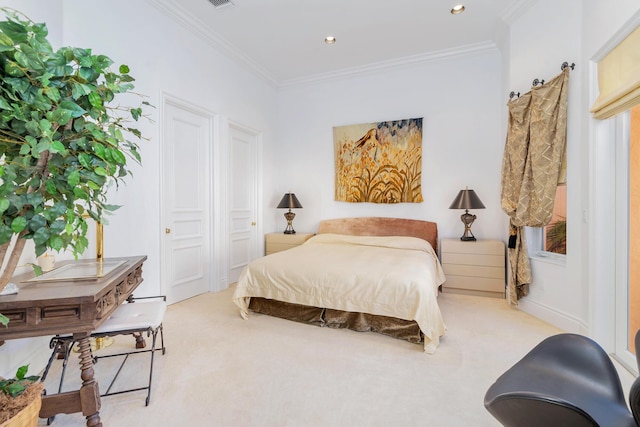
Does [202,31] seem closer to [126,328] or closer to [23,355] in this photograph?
[126,328]

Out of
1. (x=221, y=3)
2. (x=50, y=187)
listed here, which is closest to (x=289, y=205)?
(x=221, y=3)

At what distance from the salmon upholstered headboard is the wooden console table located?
129 inches

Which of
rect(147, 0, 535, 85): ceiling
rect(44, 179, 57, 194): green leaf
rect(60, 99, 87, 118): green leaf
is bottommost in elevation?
rect(44, 179, 57, 194): green leaf

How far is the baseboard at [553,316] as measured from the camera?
2447 millimetres

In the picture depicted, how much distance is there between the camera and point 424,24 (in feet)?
11.2

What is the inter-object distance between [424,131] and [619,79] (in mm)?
2298

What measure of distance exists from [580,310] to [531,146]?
1.49 m

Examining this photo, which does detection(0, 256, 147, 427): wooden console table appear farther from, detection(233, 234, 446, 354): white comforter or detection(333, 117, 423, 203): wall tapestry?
detection(333, 117, 423, 203): wall tapestry

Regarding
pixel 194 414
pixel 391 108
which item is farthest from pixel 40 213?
pixel 391 108

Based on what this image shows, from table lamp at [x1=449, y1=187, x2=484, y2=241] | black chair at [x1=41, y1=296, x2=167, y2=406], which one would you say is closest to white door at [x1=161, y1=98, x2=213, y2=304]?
black chair at [x1=41, y1=296, x2=167, y2=406]

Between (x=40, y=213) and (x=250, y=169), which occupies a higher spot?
(x=250, y=169)

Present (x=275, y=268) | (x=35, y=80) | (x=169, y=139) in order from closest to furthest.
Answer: (x=35, y=80), (x=275, y=268), (x=169, y=139)

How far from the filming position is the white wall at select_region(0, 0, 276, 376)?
2.18m

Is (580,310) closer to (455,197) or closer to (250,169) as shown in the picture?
(455,197)
